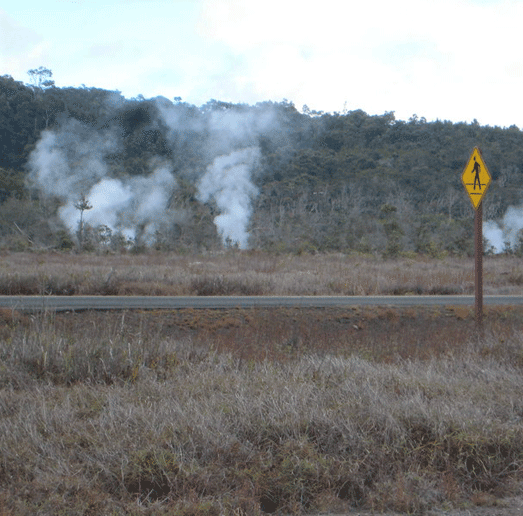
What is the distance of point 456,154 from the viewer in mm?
61125

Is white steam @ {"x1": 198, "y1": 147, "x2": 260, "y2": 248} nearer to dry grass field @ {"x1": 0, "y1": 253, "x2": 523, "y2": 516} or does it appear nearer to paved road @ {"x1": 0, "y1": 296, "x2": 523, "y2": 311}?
paved road @ {"x1": 0, "y1": 296, "x2": 523, "y2": 311}

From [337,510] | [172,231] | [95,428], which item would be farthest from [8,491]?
[172,231]

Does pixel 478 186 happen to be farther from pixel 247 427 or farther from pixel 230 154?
pixel 230 154

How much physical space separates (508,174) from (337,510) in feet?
191

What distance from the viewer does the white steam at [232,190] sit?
44138mm

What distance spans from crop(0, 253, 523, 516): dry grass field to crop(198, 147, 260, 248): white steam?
112 feet

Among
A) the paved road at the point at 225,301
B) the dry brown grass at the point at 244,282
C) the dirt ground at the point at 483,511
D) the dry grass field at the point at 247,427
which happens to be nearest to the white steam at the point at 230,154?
the dry brown grass at the point at 244,282

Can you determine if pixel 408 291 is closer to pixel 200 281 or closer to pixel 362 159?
pixel 200 281

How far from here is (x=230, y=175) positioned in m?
51.6

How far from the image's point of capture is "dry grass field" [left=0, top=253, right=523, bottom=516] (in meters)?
4.08

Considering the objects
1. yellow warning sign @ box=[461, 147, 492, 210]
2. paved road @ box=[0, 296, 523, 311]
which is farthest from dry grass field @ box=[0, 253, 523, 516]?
paved road @ box=[0, 296, 523, 311]

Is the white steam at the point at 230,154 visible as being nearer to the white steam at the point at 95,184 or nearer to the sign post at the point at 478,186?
the white steam at the point at 95,184

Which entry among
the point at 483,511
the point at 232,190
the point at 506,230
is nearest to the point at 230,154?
the point at 232,190

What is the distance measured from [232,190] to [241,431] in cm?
4534
